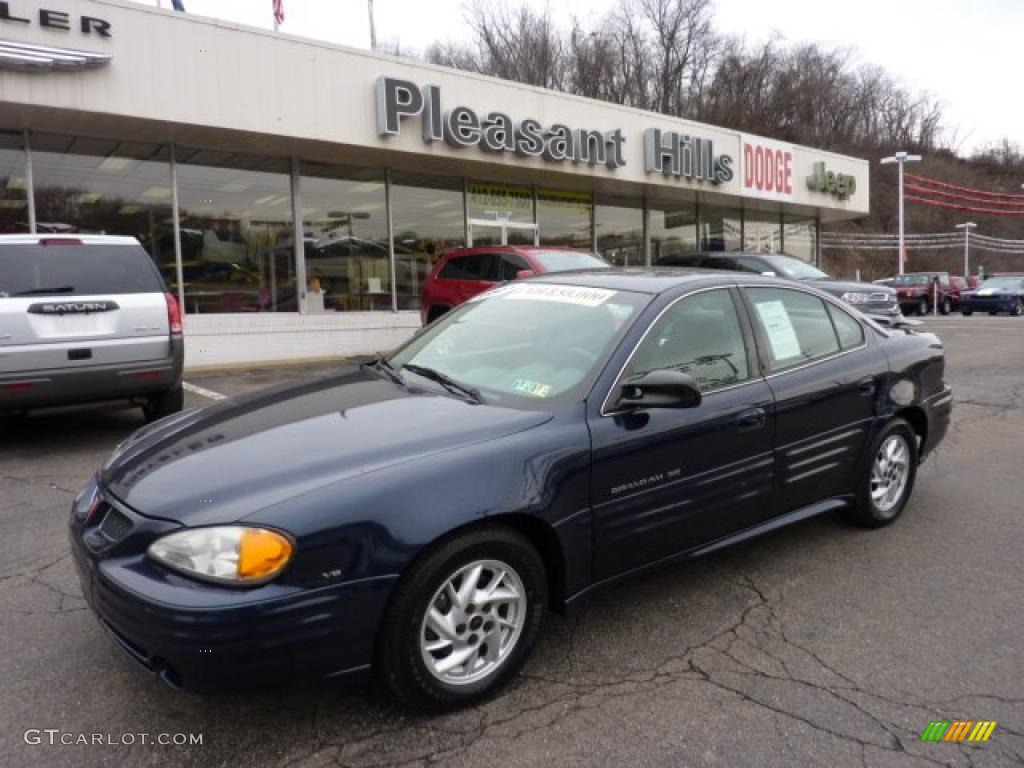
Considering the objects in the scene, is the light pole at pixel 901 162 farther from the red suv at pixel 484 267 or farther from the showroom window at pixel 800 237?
the red suv at pixel 484 267

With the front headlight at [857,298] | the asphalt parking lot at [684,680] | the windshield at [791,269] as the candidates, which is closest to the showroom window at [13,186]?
the asphalt parking lot at [684,680]

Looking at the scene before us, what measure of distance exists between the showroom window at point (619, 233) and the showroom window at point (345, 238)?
5.79m

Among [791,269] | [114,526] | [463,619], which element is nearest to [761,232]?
[791,269]

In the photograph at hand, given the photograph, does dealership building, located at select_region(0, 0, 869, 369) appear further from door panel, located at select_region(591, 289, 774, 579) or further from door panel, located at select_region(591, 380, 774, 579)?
door panel, located at select_region(591, 380, 774, 579)

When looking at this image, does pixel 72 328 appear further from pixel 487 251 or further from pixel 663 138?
pixel 663 138

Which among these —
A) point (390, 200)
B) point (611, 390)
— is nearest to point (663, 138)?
point (390, 200)

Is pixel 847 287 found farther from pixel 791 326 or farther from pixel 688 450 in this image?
pixel 688 450

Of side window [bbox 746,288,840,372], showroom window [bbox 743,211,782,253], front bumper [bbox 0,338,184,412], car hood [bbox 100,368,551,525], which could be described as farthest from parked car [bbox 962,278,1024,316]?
car hood [bbox 100,368,551,525]

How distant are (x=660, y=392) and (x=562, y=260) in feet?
28.5

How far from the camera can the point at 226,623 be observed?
222 cm

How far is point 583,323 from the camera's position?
3516 mm

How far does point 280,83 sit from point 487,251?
3781mm

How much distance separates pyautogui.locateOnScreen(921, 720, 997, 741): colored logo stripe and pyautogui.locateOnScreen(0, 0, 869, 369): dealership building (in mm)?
10773

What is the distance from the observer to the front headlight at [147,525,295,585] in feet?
7.48
